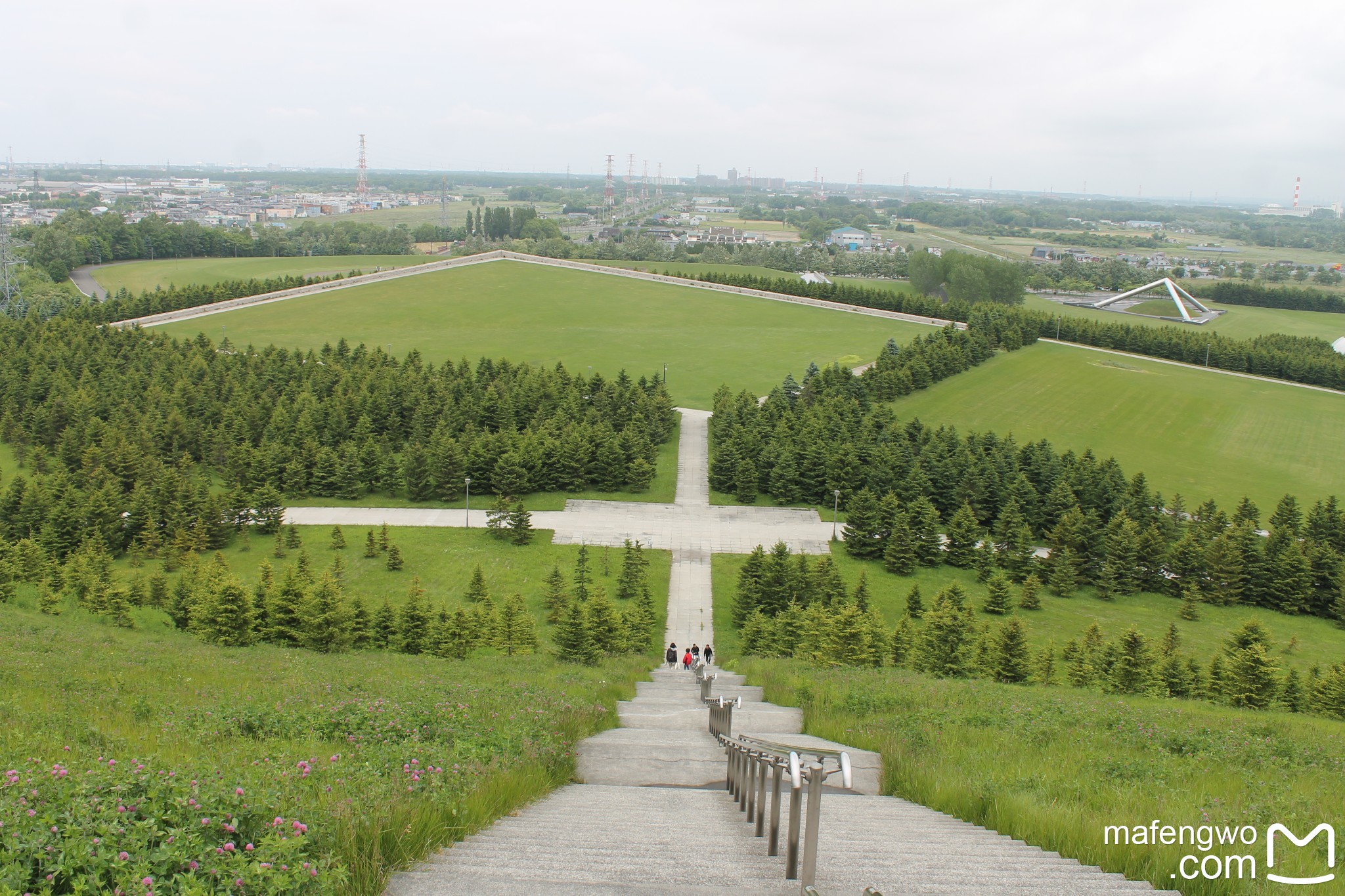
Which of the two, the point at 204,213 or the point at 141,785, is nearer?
the point at 141,785

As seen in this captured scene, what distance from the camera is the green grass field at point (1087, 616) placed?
23594 millimetres

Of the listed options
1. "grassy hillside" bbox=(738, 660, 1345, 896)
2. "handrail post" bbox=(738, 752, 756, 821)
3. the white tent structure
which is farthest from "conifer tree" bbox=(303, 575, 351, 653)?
the white tent structure

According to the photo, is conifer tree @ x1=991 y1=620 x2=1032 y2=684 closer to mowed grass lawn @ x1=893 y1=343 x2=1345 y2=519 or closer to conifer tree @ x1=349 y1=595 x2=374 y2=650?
conifer tree @ x1=349 y1=595 x2=374 y2=650

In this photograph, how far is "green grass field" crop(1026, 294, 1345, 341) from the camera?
258 ft

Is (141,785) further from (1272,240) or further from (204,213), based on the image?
(1272,240)

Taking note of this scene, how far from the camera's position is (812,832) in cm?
413

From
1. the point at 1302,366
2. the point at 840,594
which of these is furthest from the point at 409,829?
the point at 1302,366

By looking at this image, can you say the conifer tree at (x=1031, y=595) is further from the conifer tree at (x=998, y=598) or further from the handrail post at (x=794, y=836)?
the handrail post at (x=794, y=836)

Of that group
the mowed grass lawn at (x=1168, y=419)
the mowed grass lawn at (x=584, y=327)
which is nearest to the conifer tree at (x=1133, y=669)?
the mowed grass lawn at (x=1168, y=419)

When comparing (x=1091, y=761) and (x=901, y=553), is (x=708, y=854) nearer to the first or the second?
(x=1091, y=761)

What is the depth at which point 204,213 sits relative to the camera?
6344 inches

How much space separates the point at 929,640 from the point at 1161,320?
77083mm

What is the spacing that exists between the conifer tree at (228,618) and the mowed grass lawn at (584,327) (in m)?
30.6

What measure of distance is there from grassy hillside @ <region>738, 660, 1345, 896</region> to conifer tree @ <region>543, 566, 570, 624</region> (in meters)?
8.60
